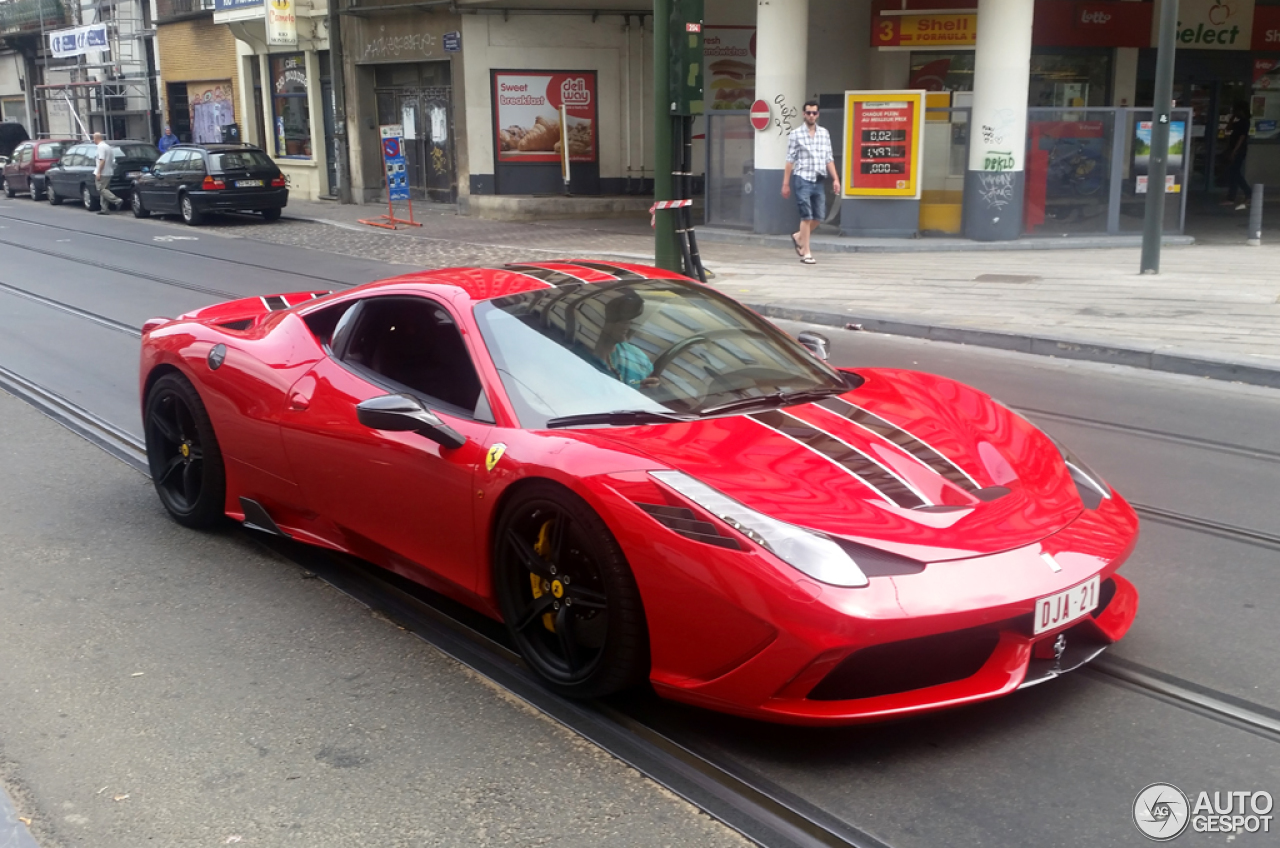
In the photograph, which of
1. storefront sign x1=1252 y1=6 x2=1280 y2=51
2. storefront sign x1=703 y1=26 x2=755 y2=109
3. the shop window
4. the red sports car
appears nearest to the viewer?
the red sports car

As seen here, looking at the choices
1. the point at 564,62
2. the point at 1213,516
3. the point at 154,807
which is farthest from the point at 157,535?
the point at 564,62

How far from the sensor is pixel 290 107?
32.5 m

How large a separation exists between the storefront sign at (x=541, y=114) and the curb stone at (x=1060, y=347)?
14611 mm

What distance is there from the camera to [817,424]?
4246mm

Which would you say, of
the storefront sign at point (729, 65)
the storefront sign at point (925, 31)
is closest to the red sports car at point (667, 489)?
the storefront sign at point (925, 31)

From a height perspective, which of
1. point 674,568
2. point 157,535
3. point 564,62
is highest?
point 564,62

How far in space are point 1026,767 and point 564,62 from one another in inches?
959

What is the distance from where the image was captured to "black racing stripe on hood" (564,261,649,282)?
16.8ft

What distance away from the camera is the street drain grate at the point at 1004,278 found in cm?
1439

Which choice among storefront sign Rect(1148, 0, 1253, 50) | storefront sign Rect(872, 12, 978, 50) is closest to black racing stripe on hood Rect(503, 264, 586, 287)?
storefront sign Rect(872, 12, 978, 50)

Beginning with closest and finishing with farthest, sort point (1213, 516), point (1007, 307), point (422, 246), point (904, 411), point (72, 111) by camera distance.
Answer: point (904, 411)
point (1213, 516)
point (1007, 307)
point (422, 246)
point (72, 111)

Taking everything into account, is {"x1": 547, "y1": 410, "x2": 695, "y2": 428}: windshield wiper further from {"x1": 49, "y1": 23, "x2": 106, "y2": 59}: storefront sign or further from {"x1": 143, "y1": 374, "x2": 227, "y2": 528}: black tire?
{"x1": 49, "y1": 23, "x2": 106, "y2": 59}: storefront sign

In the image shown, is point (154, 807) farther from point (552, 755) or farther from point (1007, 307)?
point (1007, 307)

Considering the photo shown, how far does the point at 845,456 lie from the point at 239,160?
2396 cm
